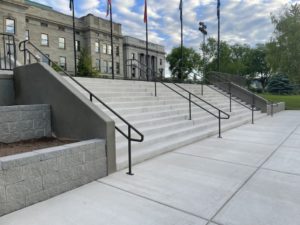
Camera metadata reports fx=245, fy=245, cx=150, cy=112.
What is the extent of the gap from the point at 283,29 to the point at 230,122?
44.4 ft

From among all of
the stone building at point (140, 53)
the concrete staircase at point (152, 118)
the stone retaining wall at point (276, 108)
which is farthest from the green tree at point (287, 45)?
the stone building at point (140, 53)

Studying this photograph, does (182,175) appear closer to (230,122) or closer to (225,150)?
(225,150)

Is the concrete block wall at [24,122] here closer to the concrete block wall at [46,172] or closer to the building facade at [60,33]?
the concrete block wall at [46,172]

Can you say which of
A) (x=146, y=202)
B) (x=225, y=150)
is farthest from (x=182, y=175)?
(x=225, y=150)

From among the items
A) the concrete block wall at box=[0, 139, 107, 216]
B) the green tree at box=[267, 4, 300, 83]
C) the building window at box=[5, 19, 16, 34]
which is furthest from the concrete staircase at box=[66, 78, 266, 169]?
the building window at box=[5, 19, 16, 34]

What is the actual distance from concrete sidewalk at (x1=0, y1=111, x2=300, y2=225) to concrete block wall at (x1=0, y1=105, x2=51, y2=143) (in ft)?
5.89

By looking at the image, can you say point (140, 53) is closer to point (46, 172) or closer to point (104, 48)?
point (104, 48)

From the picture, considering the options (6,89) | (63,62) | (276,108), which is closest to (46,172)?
(6,89)

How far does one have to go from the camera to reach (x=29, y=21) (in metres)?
29.1

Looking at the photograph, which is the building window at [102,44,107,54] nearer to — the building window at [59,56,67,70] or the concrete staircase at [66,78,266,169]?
the building window at [59,56,67,70]

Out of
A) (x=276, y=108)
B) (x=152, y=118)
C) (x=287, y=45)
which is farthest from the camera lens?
(x=287, y=45)

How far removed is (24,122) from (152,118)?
3.20 m

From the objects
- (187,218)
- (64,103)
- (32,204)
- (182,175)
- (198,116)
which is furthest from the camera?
(198,116)

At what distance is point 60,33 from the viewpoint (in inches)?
1273
